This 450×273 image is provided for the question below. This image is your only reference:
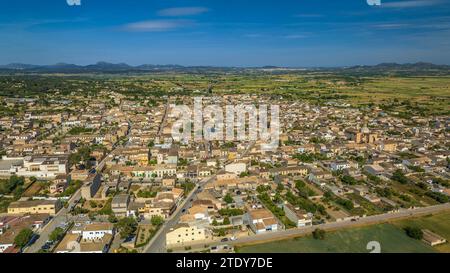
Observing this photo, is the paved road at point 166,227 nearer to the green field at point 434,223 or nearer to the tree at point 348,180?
the tree at point 348,180

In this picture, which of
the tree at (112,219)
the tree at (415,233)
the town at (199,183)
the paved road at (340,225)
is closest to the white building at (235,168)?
the town at (199,183)

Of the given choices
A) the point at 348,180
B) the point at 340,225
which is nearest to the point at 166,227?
the point at 340,225

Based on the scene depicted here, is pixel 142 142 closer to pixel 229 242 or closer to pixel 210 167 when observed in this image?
pixel 210 167

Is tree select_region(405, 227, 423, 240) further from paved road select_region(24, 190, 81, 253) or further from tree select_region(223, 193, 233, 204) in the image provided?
paved road select_region(24, 190, 81, 253)

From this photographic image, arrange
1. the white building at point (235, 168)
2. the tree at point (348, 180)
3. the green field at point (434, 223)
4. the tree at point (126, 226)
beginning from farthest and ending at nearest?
the white building at point (235, 168) → the tree at point (348, 180) → the green field at point (434, 223) → the tree at point (126, 226)

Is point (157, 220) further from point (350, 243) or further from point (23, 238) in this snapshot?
point (350, 243)
